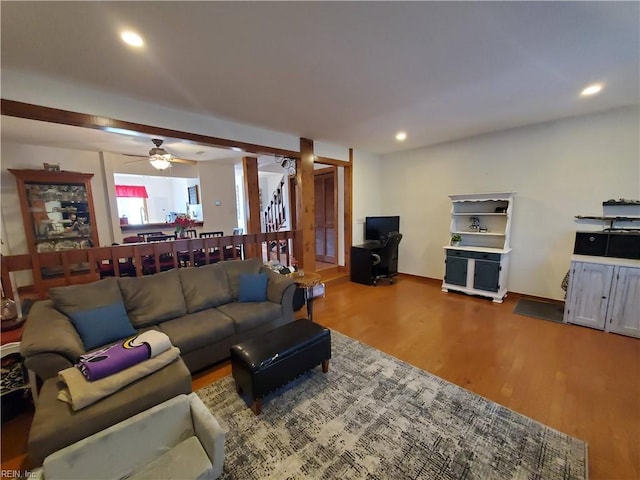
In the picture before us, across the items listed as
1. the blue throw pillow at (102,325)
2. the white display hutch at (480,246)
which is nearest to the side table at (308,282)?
the blue throw pillow at (102,325)

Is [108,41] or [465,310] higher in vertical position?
[108,41]

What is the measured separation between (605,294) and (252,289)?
4137mm

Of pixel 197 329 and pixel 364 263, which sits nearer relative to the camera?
pixel 197 329

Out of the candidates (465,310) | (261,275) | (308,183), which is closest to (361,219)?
(308,183)

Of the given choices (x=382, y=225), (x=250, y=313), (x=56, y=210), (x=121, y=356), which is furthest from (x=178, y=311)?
(x=56, y=210)

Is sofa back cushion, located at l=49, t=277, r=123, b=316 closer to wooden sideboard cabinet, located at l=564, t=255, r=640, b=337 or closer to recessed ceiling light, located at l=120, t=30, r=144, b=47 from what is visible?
recessed ceiling light, located at l=120, t=30, r=144, b=47

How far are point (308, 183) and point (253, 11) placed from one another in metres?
2.96

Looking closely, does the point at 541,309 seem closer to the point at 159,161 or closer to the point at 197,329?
the point at 197,329

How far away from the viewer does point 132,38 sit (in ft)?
5.63

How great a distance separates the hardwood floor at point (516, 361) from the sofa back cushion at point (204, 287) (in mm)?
671

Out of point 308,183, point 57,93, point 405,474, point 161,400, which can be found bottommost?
point 405,474

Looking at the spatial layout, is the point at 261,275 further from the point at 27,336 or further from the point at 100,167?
the point at 100,167

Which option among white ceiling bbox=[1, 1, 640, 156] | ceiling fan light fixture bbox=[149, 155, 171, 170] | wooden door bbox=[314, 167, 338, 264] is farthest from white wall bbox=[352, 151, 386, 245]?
ceiling fan light fixture bbox=[149, 155, 171, 170]

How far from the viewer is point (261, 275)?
3.07 m
